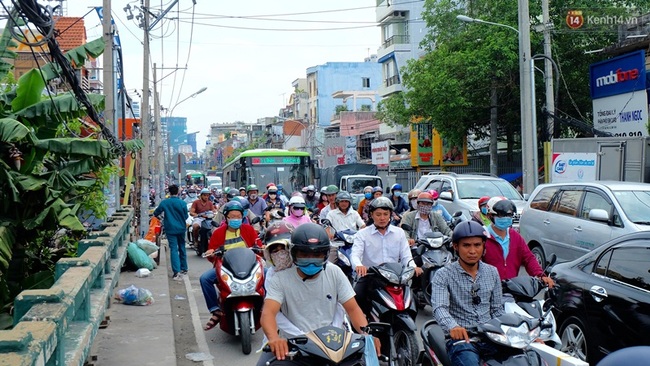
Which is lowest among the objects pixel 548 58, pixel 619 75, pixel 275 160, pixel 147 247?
pixel 147 247

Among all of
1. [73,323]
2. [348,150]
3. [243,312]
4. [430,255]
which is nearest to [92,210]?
[243,312]

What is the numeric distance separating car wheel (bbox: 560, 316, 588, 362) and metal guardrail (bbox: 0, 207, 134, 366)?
4279 millimetres

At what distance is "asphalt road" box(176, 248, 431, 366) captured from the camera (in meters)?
8.35

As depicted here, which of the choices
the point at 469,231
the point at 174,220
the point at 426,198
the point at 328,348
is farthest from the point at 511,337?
the point at 174,220

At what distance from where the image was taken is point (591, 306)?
667 cm

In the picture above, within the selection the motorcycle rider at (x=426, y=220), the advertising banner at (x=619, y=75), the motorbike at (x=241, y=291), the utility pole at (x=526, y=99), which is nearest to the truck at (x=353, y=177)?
the utility pole at (x=526, y=99)

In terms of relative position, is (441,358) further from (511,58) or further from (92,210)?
(511,58)

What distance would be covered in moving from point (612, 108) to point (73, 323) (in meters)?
24.8

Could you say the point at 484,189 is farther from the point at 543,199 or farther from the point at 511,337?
the point at 511,337

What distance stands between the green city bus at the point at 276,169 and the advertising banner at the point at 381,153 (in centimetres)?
1899

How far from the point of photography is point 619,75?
26.1m

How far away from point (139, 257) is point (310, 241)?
10701 mm

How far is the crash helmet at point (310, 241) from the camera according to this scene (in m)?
4.79

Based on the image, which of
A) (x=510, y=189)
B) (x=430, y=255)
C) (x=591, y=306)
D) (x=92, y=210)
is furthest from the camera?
(x=510, y=189)
